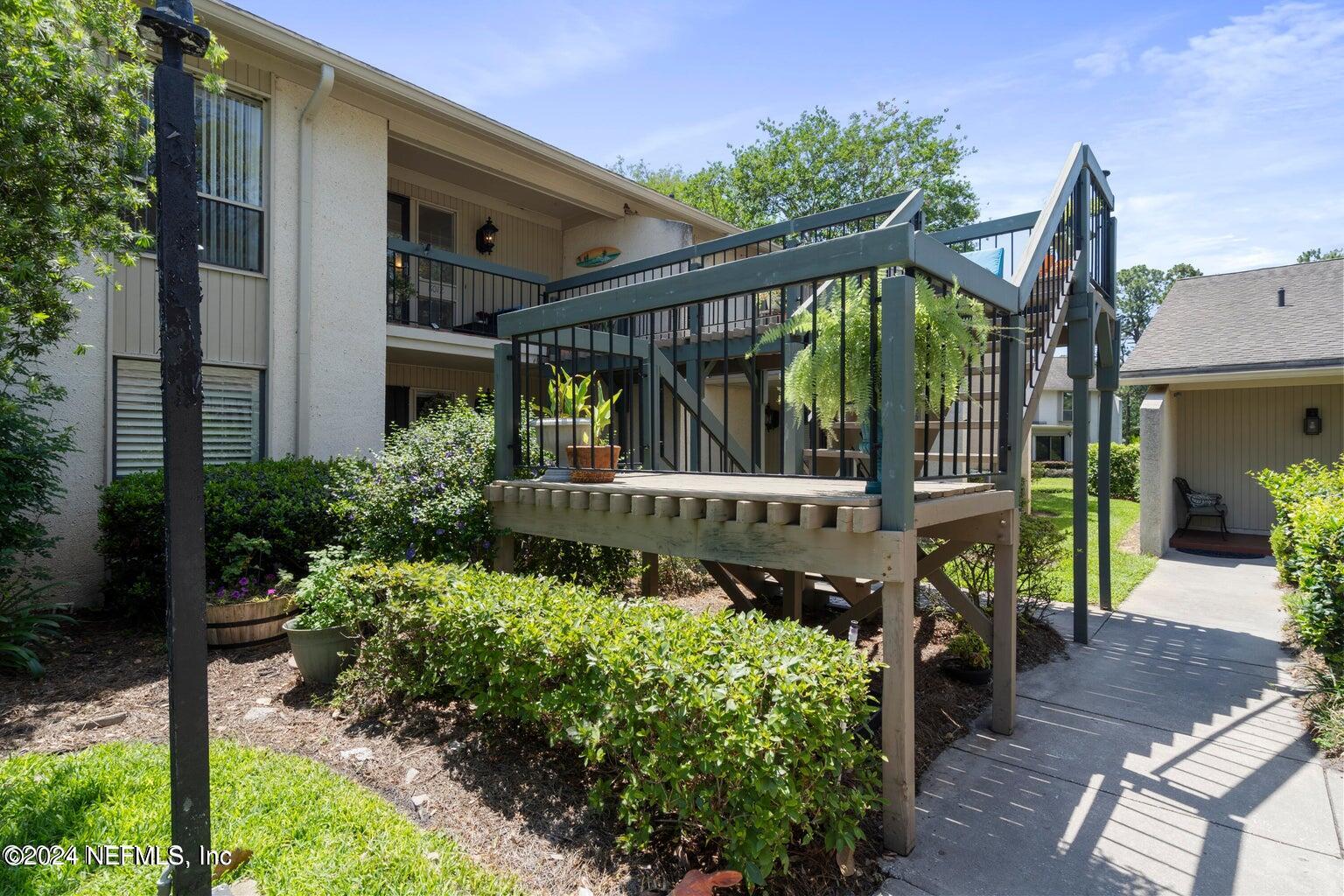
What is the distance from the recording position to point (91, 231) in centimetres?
411

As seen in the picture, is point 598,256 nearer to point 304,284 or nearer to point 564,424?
point 304,284

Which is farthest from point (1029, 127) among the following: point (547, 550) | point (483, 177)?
point (547, 550)

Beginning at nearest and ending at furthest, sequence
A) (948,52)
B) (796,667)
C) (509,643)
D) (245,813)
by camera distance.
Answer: (796,667) < (245,813) < (509,643) < (948,52)

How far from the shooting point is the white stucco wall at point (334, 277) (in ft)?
22.6

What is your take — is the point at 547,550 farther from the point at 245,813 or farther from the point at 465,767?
the point at 245,813

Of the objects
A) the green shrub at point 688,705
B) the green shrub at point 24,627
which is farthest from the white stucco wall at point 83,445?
the green shrub at point 688,705

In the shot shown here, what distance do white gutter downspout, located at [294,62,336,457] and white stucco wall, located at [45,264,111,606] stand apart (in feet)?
5.14

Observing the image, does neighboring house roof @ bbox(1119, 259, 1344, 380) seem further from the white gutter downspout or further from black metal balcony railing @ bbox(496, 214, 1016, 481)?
the white gutter downspout

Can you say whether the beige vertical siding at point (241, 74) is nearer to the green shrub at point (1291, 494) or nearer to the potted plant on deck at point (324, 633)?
the potted plant on deck at point (324, 633)

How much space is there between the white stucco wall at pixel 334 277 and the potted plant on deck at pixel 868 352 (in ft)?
17.3

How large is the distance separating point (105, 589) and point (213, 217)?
145 inches

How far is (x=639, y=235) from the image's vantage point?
423 inches

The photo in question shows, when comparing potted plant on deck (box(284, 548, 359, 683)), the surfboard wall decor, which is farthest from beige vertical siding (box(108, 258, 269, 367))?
the surfboard wall decor

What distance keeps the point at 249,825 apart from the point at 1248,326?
14.0m
